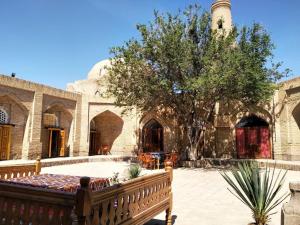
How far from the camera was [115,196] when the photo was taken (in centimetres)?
293

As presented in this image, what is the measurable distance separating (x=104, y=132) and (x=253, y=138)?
11.3 m

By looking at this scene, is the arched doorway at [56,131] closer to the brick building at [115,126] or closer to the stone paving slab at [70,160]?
the brick building at [115,126]

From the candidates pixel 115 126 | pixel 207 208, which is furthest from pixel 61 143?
pixel 207 208

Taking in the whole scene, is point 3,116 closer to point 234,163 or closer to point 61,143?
point 61,143

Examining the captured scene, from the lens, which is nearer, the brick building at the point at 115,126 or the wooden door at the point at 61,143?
the brick building at the point at 115,126

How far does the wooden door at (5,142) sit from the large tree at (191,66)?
22.5 feet

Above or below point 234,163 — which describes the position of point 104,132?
above

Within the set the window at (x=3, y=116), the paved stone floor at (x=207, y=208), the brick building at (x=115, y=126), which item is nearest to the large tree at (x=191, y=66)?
the brick building at (x=115, y=126)

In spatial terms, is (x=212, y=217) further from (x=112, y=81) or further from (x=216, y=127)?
(x=216, y=127)

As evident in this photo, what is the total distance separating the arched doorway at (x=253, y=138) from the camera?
56.9ft

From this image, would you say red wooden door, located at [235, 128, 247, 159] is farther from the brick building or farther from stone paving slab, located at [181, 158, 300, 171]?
stone paving slab, located at [181, 158, 300, 171]

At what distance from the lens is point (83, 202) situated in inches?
88.1

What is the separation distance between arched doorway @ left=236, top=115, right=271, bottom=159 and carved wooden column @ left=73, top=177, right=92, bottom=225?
16905 mm

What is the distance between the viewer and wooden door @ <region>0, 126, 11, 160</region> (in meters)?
15.0
